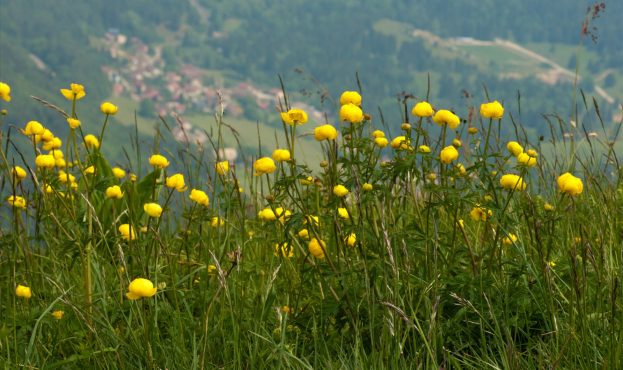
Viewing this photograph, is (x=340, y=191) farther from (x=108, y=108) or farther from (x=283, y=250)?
(x=108, y=108)

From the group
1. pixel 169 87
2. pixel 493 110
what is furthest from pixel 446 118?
pixel 169 87

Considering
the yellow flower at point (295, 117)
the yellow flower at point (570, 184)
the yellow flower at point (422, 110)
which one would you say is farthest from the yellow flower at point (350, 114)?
the yellow flower at point (570, 184)

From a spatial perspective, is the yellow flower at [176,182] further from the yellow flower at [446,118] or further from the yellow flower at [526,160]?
the yellow flower at [526,160]

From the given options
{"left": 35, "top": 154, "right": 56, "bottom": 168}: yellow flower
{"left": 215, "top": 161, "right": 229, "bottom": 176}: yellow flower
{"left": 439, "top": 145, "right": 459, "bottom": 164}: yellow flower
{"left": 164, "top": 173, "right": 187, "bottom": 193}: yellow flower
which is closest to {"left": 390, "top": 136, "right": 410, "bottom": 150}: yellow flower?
{"left": 439, "top": 145, "right": 459, "bottom": 164}: yellow flower

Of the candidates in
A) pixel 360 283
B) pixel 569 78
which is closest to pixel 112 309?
pixel 360 283

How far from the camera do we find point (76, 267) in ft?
9.92

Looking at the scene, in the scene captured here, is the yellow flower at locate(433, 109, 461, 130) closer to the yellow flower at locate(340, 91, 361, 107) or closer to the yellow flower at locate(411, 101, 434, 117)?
the yellow flower at locate(411, 101, 434, 117)

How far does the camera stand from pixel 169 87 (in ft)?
572

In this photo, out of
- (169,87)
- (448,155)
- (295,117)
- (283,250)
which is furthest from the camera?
(169,87)

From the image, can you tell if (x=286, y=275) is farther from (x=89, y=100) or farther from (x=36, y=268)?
(x=89, y=100)

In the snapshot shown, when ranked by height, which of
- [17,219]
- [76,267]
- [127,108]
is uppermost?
[17,219]

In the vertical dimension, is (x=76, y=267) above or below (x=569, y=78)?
above

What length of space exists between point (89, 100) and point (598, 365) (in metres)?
156

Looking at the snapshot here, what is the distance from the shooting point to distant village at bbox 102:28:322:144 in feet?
539
